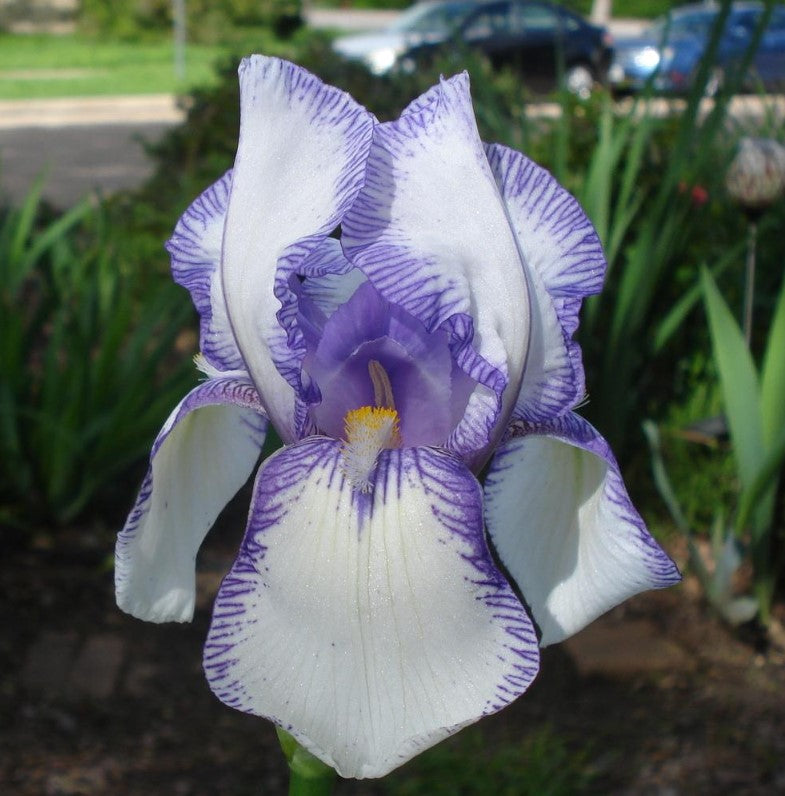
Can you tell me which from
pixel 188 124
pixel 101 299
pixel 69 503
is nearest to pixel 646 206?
pixel 101 299

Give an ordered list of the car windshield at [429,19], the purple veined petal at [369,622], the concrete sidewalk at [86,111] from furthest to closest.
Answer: the concrete sidewalk at [86,111], the car windshield at [429,19], the purple veined petal at [369,622]

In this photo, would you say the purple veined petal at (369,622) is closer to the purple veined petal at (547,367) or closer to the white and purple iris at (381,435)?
the white and purple iris at (381,435)

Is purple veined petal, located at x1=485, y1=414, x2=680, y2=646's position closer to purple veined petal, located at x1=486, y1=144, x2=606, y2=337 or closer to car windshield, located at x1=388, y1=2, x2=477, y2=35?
purple veined petal, located at x1=486, y1=144, x2=606, y2=337

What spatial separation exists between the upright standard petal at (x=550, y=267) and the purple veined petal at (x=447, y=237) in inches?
0.9

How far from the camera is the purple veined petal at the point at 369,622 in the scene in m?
0.60

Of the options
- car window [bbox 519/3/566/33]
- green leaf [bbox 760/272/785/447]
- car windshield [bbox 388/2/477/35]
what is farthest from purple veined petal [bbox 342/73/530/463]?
car window [bbox 519/3/566/33]

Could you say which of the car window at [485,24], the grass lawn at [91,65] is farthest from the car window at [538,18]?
the grass lawn at [91,65]

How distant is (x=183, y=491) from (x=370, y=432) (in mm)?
189

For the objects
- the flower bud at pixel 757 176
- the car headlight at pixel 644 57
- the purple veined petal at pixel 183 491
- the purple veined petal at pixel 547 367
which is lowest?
the car headlight at pixel 644 57

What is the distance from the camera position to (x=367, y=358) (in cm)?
72

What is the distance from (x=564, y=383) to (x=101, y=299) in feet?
6.47

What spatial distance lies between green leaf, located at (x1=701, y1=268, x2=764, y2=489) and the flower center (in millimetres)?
1175

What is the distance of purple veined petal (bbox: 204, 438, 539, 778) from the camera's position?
60cm

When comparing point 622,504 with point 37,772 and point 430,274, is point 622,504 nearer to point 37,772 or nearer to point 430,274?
point 430,274
